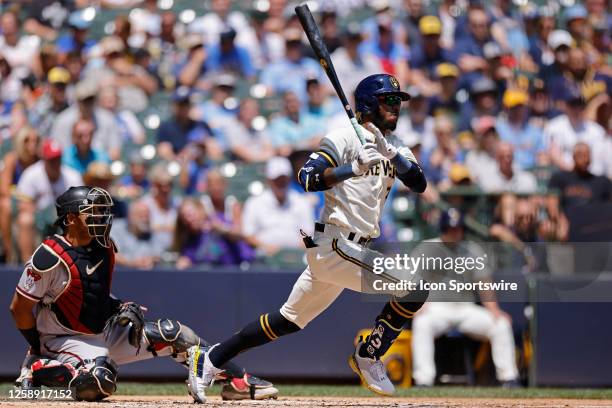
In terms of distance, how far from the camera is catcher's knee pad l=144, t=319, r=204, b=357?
21.9ft

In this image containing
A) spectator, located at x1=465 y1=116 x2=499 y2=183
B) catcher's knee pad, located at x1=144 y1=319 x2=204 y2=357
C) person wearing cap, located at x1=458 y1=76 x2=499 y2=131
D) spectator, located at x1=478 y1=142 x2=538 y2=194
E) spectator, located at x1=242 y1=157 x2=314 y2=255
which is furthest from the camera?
person wearing cap, located at x1=458 y1=76 x2=499 y2=131

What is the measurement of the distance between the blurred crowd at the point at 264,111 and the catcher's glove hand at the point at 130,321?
7.83 ft

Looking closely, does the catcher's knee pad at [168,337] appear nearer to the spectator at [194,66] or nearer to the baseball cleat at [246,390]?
the baseball cleat at [246,390]

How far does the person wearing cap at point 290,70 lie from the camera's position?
11.4 meters

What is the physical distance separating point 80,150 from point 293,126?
208 centimetres

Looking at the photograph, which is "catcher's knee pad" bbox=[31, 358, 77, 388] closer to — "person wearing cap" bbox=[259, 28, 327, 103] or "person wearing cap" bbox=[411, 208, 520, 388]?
"person wearing cap" bbox=[411, 208, 520, 388]

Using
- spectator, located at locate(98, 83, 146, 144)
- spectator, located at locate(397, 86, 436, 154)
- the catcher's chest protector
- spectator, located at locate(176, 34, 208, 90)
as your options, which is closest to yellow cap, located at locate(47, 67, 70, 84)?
spectator, located at locate(98, 83, 146, 144)

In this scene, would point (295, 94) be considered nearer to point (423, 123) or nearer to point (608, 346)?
point (423, 123)

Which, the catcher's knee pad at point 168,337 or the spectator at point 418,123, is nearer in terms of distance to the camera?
the catcher's knee pad at point 168,337

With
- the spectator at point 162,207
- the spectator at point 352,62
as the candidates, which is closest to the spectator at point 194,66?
the spectator at point 352,62

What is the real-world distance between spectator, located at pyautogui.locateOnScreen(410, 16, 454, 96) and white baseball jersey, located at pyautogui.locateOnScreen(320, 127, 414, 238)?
5.52 m

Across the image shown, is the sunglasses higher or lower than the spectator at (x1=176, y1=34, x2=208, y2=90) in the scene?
lower

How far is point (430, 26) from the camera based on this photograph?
11.7 m

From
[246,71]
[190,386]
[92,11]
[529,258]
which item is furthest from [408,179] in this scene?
[92,11]
